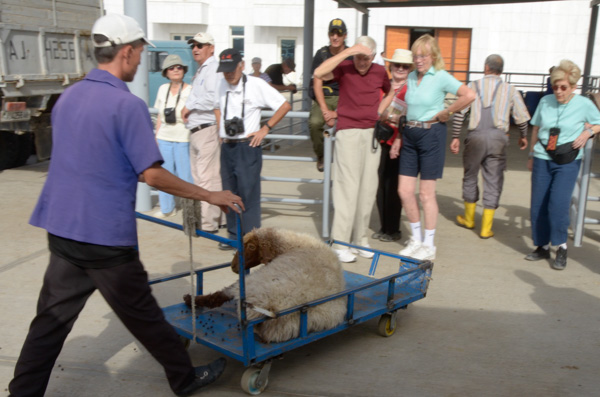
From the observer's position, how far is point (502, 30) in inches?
1053

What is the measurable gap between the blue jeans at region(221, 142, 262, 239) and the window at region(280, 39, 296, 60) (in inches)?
1069

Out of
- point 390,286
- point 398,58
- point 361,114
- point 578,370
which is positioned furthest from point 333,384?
point 398,58

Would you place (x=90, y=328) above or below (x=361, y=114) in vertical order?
below

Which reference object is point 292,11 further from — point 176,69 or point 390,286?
point 390,286

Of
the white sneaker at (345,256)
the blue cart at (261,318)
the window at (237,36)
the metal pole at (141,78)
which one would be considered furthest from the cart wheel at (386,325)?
the window at (237,36)

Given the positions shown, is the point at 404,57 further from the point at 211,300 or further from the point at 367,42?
the point at 211,300

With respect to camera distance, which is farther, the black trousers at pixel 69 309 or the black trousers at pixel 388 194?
the black trousers at pixel 388 194

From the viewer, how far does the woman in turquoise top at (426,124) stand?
18.8 ft

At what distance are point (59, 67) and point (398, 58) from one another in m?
6.69

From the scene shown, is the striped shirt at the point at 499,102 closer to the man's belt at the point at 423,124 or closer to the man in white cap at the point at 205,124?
the man's belt at the point at 423,124

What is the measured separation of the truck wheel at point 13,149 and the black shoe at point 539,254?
867 cm

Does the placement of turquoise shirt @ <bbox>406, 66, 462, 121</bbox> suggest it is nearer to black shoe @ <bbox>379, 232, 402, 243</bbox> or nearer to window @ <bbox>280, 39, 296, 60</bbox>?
black shoe @ <bbox>379, 232, 402, 243</bbox>

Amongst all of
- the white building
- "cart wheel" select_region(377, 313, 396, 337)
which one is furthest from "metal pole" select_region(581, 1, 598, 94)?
"cart wheel" select_region(377, 313, 396, 337)

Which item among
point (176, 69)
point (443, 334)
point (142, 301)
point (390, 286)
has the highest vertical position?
point (176, 69)
